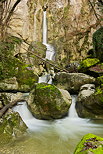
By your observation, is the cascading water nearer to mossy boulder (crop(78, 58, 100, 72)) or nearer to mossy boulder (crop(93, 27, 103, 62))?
Result: mossy boulder (crop(78, 58, 100, 72))

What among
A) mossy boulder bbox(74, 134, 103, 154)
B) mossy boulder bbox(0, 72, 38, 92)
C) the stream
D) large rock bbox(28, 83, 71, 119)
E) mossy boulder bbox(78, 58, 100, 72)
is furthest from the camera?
mossy boulder bbox(0, 72, 38, 92)

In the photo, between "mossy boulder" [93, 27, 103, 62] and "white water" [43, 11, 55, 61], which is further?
"white water" [43, 11, 55, 61]

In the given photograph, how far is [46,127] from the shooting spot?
16.1 feet

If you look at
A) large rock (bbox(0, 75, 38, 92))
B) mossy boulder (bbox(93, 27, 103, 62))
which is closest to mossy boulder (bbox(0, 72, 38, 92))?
large rock (bbox(0, 75, 38, 92))

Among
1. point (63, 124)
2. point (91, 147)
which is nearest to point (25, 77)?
point (63, 124)

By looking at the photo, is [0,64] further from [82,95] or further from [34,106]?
[82,95]

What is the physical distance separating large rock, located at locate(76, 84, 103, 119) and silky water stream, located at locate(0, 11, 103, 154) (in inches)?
9.8

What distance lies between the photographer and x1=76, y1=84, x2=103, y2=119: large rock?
5.13 m

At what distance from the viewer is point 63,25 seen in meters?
19.0

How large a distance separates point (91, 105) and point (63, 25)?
52.7ft

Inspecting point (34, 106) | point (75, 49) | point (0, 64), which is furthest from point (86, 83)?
point (75, 49)

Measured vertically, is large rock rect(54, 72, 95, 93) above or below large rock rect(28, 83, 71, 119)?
above

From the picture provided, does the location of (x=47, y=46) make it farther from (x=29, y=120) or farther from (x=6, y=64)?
(x=29, y=120)

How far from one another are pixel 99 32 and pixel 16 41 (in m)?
6.81
